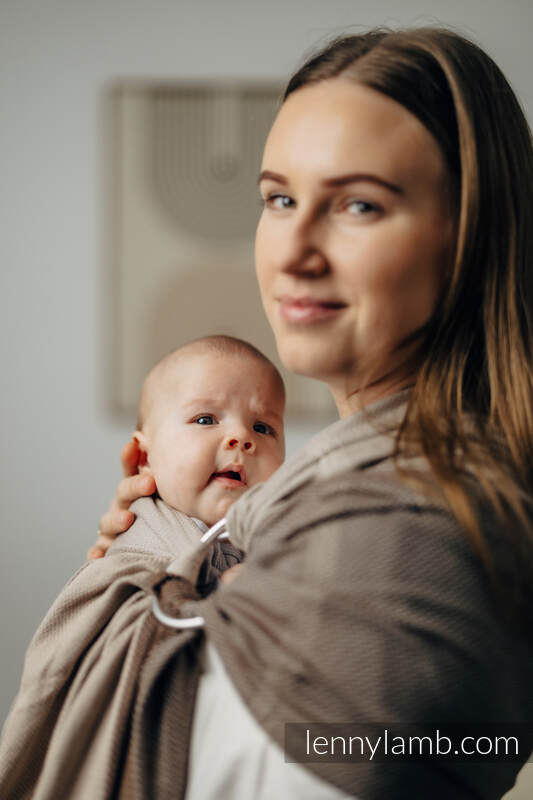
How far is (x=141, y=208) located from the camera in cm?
264

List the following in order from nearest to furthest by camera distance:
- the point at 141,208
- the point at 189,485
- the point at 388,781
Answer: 1. the point at 388,781
2. the point at 189,485
3. the point at 141,208

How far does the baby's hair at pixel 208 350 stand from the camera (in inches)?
46.9

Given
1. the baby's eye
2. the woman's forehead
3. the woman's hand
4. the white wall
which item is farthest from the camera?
the white wall

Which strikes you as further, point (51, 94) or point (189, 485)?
point (51, 94)

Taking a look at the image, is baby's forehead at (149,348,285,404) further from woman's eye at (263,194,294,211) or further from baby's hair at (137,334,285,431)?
woman's eye at (263,194,294,211)

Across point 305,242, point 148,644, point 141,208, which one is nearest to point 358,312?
point 305,242

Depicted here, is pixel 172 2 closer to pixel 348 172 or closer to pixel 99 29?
pixel 99 29

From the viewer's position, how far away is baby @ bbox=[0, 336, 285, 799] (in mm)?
775

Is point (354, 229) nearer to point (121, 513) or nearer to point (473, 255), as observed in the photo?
point (473, 255)

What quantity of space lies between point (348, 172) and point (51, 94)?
2244mm

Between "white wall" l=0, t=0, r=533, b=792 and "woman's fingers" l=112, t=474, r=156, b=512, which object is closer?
"woman's fingers" l=112, t=474, r=156, b=512

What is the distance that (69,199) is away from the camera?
267cm

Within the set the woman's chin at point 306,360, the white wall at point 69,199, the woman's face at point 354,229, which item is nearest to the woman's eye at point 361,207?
the woman's face at point 354,229
